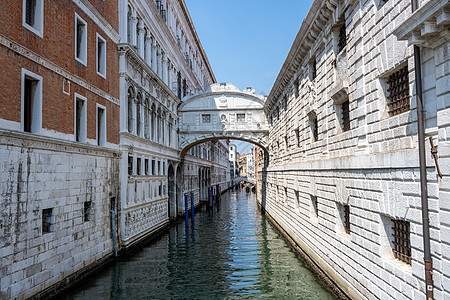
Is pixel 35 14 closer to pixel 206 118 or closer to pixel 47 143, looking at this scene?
pixel 47 143

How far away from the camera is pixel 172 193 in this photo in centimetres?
2389

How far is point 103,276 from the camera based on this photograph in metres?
11.1

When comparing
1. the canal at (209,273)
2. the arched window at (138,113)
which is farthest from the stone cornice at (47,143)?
the arched window at (138,113)

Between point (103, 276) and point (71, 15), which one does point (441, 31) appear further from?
point (103, 276)

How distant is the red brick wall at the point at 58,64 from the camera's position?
24.8 feet

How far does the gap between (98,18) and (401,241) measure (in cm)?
1098

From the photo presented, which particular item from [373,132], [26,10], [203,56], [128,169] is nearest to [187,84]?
[203,56]

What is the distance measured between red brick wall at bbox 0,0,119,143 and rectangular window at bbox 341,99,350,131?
23.8 feet

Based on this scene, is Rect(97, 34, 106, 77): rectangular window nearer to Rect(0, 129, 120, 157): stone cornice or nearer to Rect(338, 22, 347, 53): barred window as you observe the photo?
Rect(0, 129, 120, 157): stone cornice

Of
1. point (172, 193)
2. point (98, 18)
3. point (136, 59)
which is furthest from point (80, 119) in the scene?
point (172, 193)

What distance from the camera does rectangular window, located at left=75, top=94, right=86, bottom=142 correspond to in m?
11.0

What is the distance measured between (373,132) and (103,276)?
339 inches

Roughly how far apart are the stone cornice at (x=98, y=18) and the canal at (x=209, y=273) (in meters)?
7.96

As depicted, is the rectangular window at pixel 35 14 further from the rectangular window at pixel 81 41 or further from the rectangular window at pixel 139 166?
the rectangular window at pixel 139 166
